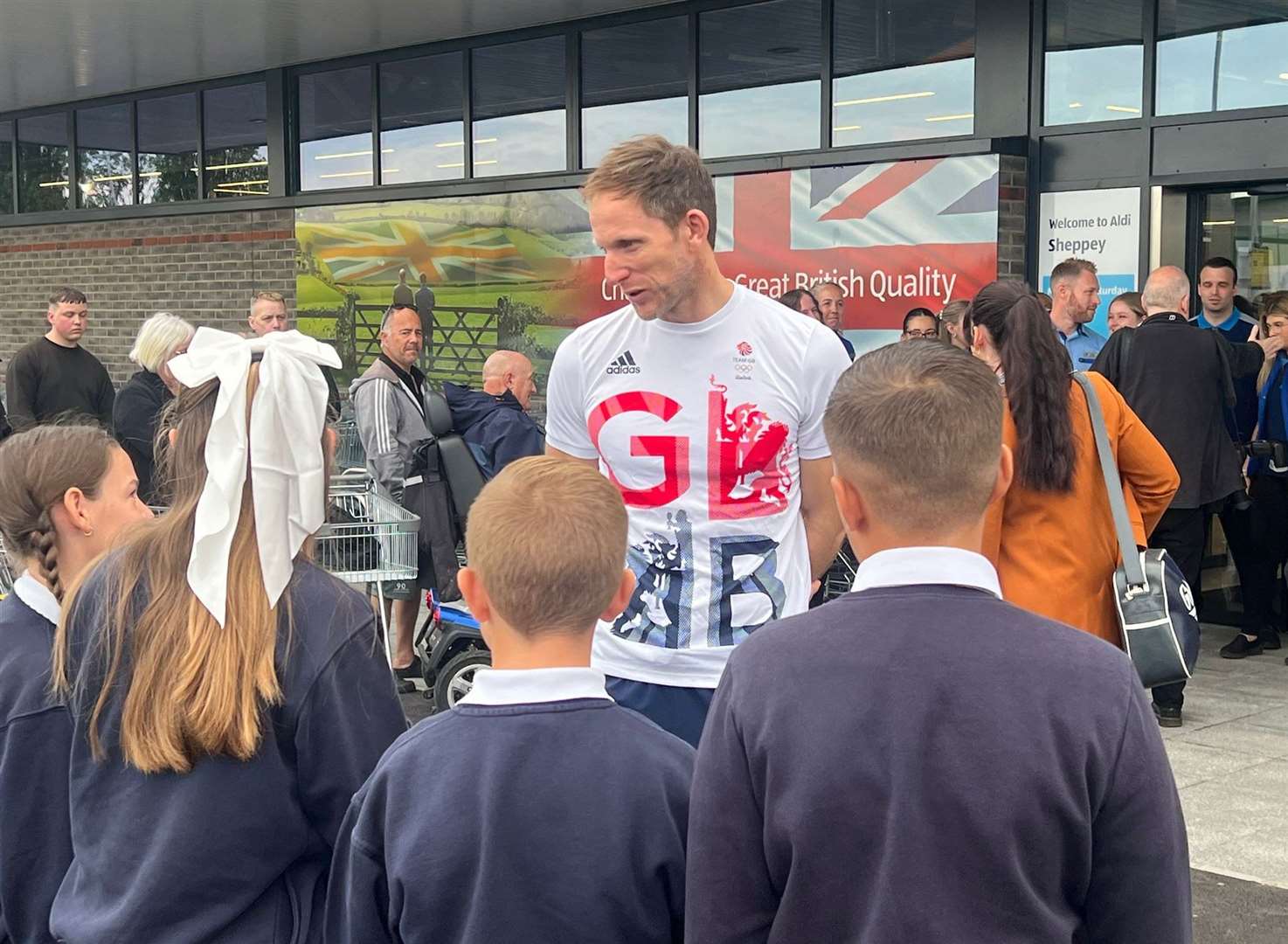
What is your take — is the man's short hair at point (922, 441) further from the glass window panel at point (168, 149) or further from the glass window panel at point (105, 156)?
the glass window panel at point (105, 156)

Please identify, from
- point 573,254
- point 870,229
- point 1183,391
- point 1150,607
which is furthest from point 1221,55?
point 1150,607

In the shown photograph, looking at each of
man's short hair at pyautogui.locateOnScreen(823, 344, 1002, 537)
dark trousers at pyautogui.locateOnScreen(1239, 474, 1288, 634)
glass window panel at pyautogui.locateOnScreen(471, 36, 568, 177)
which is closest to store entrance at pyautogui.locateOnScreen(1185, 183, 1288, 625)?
dark trousers at pyautogui.locateOnScreen(1239, 474, 1288, 634)

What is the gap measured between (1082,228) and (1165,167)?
25.7 inches

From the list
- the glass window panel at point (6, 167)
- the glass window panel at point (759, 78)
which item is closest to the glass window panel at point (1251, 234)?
the glass window panel at point (759, 78)

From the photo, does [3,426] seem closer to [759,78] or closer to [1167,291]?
[759,78]

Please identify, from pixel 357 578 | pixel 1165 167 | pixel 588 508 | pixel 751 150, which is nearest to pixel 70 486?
pixel 588 508

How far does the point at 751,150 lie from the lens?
1136 cm

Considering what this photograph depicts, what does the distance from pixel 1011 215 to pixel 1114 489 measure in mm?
5998

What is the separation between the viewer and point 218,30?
43.0ft

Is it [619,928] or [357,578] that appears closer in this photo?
[619,928]

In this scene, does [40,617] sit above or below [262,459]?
below

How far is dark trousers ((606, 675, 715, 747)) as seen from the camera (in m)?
3.21

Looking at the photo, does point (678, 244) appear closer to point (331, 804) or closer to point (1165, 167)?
point (331, 804)

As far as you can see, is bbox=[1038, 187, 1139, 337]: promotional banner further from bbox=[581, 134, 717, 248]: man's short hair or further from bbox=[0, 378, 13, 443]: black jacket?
bbox=[581, 134, 717, 248]: man's short hair
